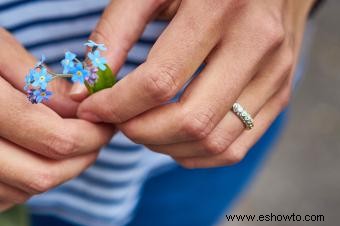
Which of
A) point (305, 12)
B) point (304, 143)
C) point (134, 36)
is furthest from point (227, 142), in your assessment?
point (304, 143)

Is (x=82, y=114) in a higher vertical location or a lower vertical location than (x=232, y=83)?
lower

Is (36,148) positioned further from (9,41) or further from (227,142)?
(227,142)

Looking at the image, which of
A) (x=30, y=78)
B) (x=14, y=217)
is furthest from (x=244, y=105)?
(x=14, y=217)

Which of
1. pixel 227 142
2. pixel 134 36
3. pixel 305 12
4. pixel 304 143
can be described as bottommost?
pixel 304 143

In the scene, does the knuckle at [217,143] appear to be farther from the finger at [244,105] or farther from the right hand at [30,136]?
the right hand at [30,136]

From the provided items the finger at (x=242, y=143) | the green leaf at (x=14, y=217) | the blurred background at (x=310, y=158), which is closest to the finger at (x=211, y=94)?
the finger at (x=242, y=143)
